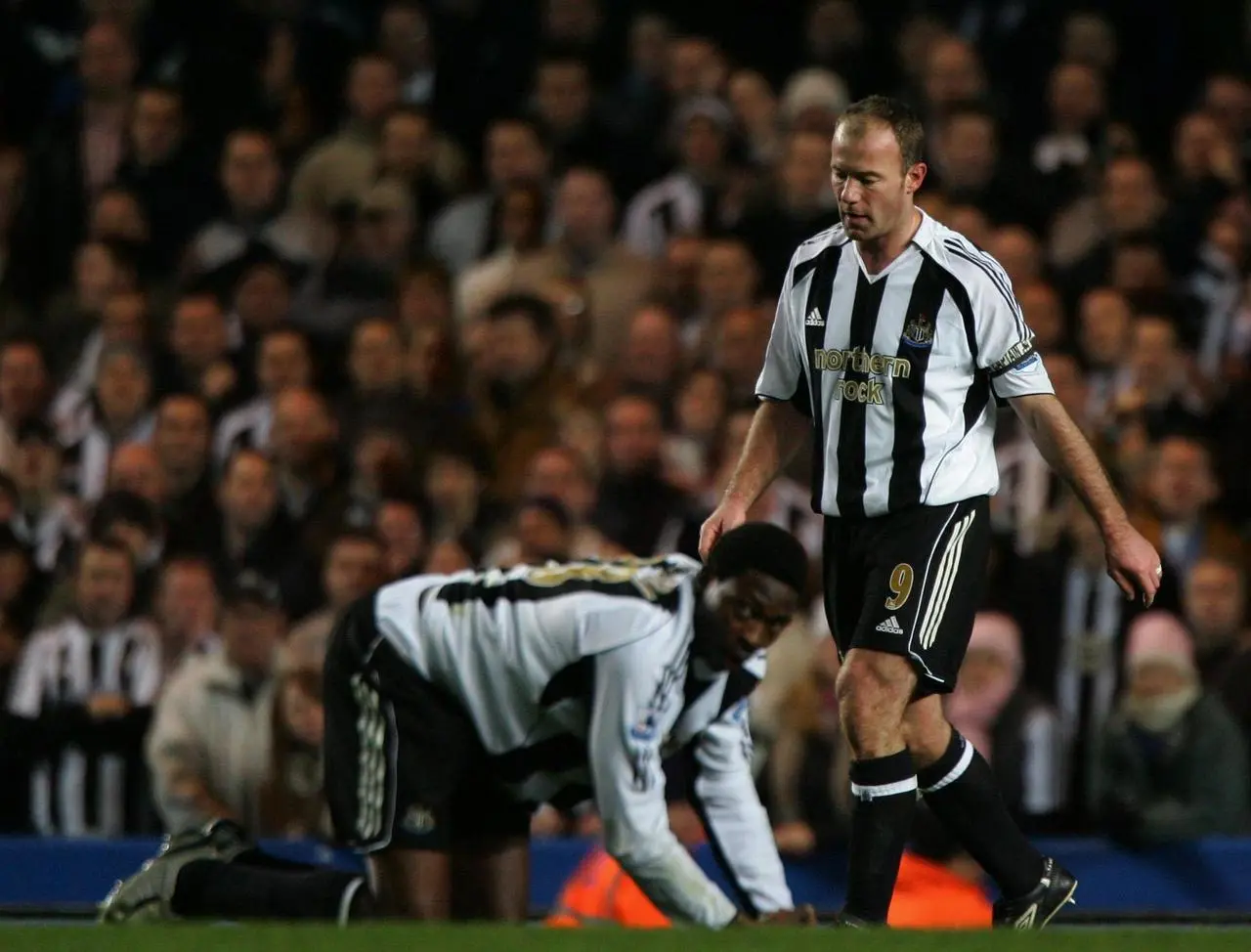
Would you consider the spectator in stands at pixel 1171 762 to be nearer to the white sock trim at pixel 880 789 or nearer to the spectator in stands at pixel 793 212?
the white sock trim at pixel 880 789

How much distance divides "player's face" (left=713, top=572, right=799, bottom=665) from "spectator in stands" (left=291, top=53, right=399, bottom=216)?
571 centimetres

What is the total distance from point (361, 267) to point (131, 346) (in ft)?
3.50

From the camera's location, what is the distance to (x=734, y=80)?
10.4m

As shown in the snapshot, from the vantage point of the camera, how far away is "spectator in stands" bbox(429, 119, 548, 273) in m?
10.4

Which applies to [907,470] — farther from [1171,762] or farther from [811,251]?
[1171,762]

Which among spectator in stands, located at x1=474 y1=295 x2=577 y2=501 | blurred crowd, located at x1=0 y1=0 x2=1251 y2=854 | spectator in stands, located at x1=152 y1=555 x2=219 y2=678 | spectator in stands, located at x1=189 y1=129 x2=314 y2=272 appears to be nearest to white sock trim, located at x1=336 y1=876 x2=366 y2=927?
blurred crowd, located at x1=0 y1=0 x2=1251 y2=854

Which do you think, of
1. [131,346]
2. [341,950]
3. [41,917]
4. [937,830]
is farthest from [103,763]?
[341,950]

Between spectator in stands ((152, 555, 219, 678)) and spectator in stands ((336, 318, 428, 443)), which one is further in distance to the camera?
spectator in stands ((336, 318, 428, 443))

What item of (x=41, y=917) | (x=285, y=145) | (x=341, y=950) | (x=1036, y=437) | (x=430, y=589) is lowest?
(x=41, y=917)

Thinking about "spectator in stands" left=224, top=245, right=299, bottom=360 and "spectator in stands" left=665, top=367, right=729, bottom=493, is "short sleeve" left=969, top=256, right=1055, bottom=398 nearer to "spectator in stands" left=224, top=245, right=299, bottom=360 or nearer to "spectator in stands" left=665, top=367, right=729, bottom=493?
"spectator in stands" left=665, top=367, right=729, bottom=493

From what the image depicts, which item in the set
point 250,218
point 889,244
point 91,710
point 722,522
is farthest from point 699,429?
point 889,244

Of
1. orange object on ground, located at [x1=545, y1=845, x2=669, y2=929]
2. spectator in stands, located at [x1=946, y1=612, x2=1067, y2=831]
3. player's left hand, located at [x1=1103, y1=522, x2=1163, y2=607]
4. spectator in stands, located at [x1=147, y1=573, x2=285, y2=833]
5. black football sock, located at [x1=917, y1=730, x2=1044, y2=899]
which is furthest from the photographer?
spectator in stands, located at [x1=147, y1=573, x2=285, y2=833]

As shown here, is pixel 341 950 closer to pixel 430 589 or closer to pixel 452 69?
pixel 430 589

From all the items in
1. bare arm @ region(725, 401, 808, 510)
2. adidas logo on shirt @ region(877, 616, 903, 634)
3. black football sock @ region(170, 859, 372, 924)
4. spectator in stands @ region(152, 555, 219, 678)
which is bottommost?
black football sock @ region(170, 859, 372, 924)
